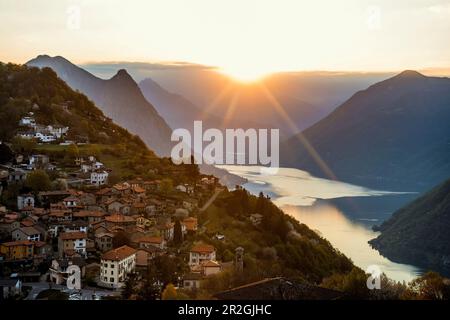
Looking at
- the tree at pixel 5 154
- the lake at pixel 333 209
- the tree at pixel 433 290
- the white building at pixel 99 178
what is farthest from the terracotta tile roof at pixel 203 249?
the lake at pixel 333 209

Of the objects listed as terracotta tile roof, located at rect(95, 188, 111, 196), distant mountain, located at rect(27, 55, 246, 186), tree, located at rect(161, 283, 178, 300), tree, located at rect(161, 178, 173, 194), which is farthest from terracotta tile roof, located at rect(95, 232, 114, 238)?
distant mountain, located at rect(27, 55, 246, 186)

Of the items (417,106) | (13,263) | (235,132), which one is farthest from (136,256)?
(417,106)

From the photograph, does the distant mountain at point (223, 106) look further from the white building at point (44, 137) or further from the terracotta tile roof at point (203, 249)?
the terracotta tile roof at point (203, 249)

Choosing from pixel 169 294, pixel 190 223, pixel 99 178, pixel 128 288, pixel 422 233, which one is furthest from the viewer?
pixel 422 233

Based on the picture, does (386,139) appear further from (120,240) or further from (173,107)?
(120,240)

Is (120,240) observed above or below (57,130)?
below

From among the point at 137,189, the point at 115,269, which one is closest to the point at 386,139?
the point at 137,189

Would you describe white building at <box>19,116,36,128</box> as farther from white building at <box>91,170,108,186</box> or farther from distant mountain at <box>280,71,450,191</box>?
distant mountain at <box>280,71,450,191</box>
